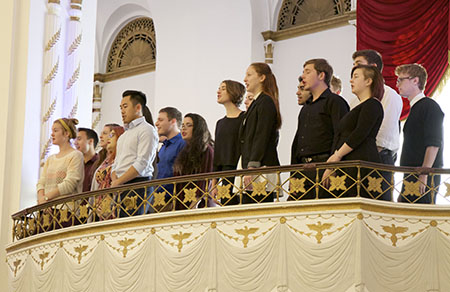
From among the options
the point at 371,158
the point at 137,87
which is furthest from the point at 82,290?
the point at 137,87

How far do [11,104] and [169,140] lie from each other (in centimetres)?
252

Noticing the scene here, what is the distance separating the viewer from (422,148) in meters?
6.56

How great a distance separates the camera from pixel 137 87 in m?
14.5

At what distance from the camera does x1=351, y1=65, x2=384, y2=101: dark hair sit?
654cm

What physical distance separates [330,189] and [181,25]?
7101mm

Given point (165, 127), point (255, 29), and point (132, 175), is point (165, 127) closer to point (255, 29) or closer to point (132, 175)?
point (132, 175)

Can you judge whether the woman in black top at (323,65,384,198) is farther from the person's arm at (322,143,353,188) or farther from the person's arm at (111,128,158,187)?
the person's arm at (111,128,158,187)

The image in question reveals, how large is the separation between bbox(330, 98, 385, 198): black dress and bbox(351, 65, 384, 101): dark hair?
0.38 feet

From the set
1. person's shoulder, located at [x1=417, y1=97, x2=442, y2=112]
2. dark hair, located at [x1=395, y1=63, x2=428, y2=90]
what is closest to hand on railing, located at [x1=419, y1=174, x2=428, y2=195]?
person's shoulder, located at [x1=417, y1=97, x2=442, y2=112]

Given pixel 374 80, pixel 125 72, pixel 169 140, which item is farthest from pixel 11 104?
pixel 125 72

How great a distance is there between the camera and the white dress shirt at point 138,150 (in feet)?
24.1

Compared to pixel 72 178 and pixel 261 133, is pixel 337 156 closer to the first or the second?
pixel 261 133

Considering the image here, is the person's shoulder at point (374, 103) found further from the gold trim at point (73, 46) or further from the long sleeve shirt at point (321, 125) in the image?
the gold trim at point (73, 46)

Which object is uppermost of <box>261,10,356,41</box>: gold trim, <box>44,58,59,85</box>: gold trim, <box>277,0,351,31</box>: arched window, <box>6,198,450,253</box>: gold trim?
<box>277,0,351,31</box>: arched window
